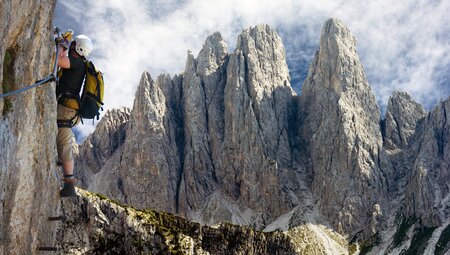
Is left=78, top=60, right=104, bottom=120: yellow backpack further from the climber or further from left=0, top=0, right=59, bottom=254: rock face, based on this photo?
left=0, top=0, right=59, bottom=254: rock face

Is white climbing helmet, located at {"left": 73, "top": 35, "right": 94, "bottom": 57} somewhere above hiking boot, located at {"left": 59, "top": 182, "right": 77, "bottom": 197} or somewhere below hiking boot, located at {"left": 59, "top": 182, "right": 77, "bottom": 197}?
above

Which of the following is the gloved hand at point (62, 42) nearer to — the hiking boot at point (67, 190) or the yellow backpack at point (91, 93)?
the yellow backpack at point (91, 93)

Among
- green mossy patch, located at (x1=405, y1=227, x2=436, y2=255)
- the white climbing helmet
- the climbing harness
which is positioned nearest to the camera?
the climbing harness

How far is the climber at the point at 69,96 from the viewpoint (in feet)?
61.3

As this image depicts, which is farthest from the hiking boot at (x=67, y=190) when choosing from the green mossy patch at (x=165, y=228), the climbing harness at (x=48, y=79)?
the green mossy patch at (x=165, y=228)

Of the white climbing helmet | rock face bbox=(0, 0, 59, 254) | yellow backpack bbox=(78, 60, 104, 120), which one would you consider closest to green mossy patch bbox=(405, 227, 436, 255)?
yellow backpack bbox=(78, 60, 104, 120)

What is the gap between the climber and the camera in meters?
18.7

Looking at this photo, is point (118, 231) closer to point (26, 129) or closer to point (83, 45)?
point (83, 45)

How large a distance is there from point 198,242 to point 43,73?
132753 millimetres

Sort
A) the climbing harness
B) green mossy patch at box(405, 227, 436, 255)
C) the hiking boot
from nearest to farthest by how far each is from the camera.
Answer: the climbing harness → the hiking boot → green mossy patch at box(405, 227, 436, 255)

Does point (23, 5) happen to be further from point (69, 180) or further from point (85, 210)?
point (85, 210)

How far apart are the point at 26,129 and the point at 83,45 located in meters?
4.73

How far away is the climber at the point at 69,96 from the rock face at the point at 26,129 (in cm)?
108

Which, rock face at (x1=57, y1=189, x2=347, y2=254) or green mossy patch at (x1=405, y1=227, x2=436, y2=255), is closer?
Answer: rock face at (x1=57, y1=189, x2=347, y2=254)
